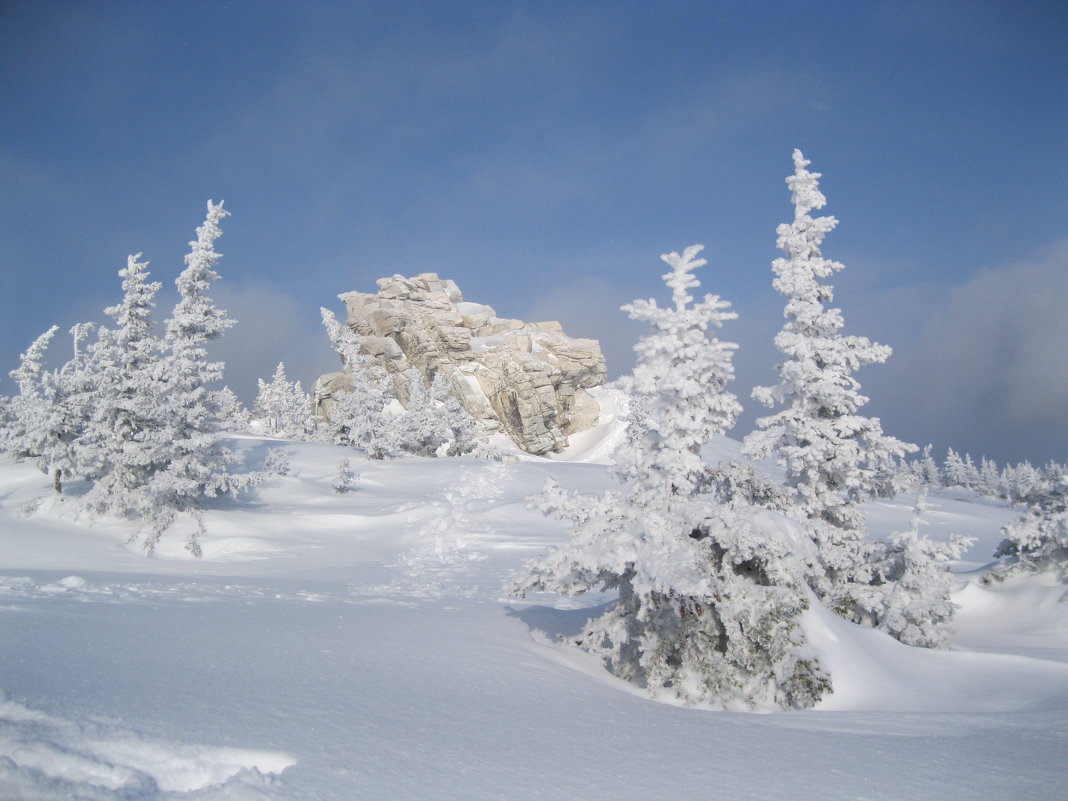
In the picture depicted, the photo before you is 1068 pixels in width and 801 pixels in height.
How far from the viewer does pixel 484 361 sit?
9362 cm

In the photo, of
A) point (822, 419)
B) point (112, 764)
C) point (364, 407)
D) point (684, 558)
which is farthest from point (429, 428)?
point (112, 764)

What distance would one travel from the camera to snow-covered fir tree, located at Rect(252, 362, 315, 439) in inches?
2906

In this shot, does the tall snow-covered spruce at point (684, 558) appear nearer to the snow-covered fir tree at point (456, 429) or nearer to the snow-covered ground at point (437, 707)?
the snow-covered ground at point (437, 707)

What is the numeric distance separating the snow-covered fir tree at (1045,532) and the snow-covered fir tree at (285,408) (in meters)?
67.4

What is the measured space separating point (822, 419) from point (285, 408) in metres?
74.4

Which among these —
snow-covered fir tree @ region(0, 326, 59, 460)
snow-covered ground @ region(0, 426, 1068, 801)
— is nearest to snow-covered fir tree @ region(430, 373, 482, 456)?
snow-covered fir tree @ region(0, 326, 59, 460)

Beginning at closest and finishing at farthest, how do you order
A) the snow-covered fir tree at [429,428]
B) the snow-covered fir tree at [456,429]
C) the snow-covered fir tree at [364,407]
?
the snow-covered fir tree at [364,407], the snow-covered fir tree at [429,428], the snow-covered fir tree at [456,429]

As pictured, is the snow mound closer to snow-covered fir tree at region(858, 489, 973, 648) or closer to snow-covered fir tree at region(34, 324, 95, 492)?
snow-covered fir tree at region(858, 489, 973, 648)

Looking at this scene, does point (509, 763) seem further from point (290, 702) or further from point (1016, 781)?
point (1016, 781)

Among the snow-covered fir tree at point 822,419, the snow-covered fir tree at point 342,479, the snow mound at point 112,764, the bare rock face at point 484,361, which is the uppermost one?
the bare rock face at point 484,361

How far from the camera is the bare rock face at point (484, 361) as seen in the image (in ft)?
297

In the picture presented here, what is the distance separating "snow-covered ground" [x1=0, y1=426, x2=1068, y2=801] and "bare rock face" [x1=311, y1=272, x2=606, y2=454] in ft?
247

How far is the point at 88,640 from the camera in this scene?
678 cm

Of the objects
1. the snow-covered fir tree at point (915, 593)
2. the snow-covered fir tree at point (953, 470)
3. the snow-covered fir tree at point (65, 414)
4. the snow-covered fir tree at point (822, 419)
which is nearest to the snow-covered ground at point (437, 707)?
the snow-covered fir tree at point (915, 593)
